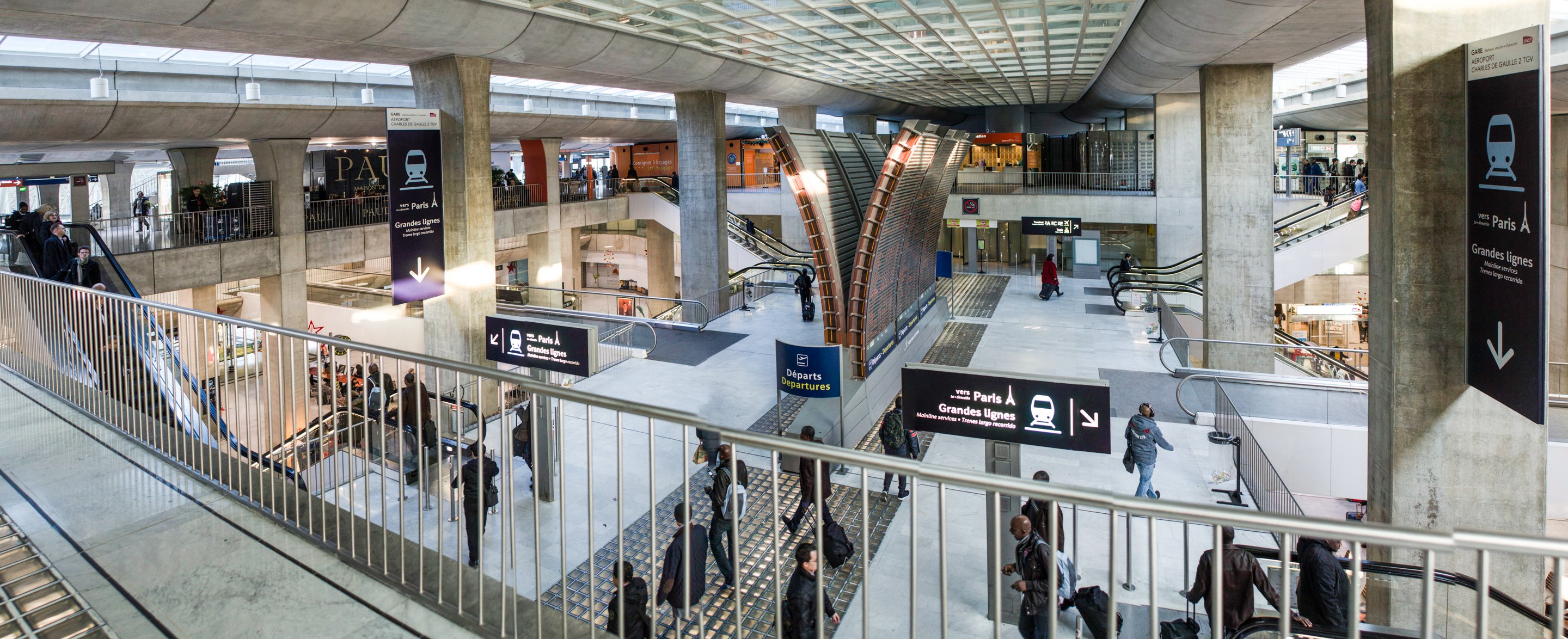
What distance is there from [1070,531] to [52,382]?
8.97 meters

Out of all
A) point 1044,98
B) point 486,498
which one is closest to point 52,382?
point 486,498

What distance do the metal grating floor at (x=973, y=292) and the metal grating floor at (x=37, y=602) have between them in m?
21.4

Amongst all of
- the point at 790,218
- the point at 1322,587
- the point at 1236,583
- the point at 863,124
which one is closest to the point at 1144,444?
the point at 1236,583

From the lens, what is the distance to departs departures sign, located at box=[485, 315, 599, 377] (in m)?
10.1

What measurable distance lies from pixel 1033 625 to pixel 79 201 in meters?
46.7

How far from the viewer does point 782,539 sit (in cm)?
953

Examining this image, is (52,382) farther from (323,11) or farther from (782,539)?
(323,11)

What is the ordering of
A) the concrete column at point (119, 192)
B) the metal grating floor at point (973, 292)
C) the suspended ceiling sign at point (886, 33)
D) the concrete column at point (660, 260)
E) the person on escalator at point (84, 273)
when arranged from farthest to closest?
the concrete column at point (660, 260) < the concrete column at point (119, 192) < the metal grating floor at point (973, 292) < the suspended ceiling sign at point (886, 33) < the person on escalator at point (84, 273)

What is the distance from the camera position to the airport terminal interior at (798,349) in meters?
3.56

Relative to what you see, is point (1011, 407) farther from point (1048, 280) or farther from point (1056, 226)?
point (1056, 226)

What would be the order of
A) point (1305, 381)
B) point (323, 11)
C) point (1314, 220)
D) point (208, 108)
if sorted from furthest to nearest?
point (1314, 220)
point (208, 108)
point (1305, 381)
point (323, 11)

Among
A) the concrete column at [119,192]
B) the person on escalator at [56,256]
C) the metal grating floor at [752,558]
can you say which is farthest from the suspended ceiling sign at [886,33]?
the concrete column at [119,192]

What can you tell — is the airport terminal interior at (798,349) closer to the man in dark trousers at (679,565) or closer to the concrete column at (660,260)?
the man in dark trousers at (679,565)

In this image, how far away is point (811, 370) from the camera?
38.8ft
